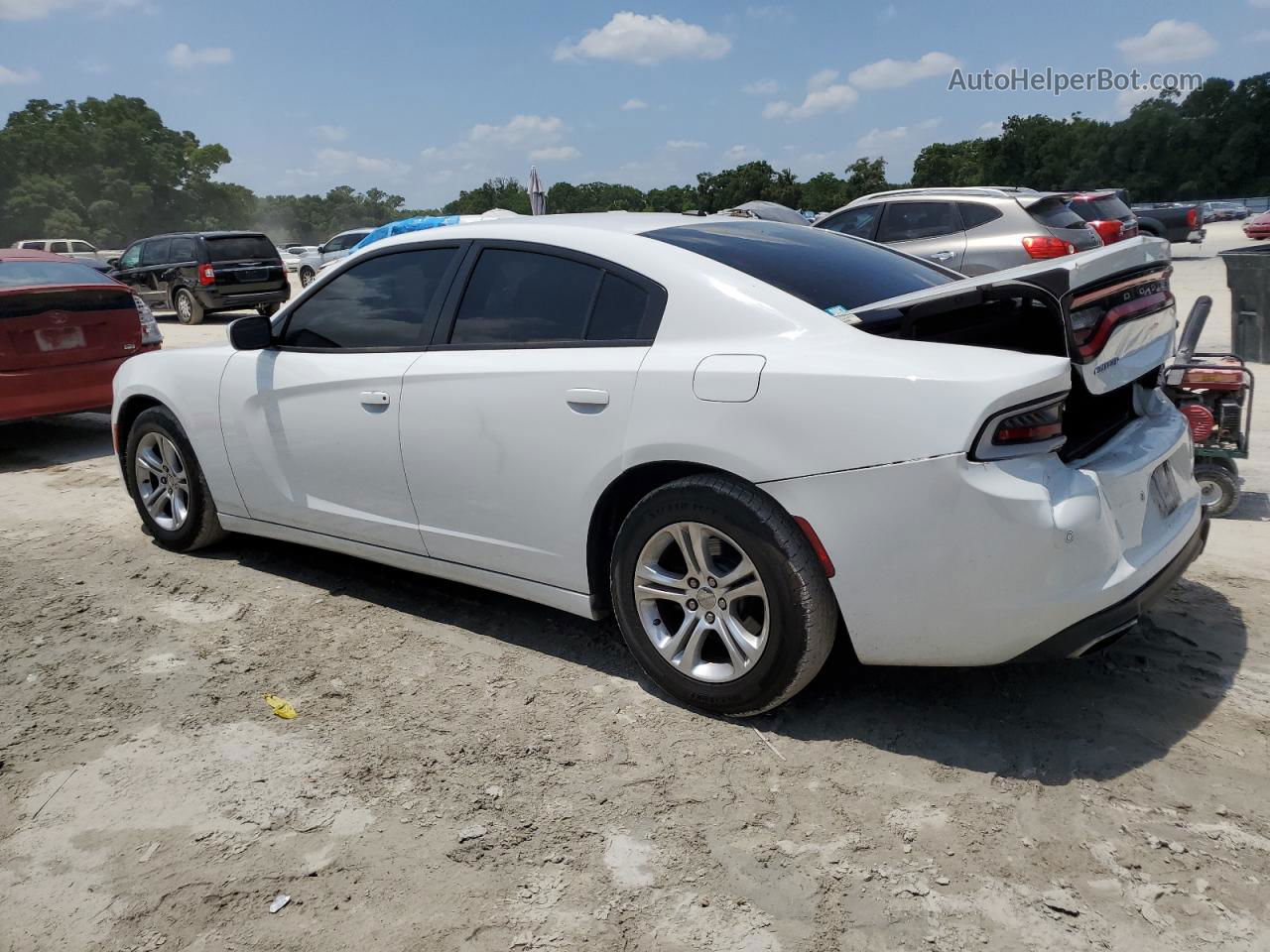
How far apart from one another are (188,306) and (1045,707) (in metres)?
18.1

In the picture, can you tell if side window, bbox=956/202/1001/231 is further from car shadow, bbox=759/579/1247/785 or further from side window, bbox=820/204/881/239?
car shadow, bbox=759/579/1247/785

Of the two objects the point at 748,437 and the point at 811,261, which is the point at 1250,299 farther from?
the point at 748,437

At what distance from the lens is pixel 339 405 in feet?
13.2

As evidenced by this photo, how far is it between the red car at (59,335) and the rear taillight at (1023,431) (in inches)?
281

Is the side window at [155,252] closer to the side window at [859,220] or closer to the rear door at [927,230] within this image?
the side window at [859,220]

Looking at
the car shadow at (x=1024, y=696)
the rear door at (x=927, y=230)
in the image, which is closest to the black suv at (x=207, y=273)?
the rear door at (x=927, y=230)

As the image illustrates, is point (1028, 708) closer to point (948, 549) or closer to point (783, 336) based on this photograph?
point (948, 549)

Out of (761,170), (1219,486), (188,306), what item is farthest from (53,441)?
(761,170)

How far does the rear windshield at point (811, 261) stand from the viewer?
325 cm

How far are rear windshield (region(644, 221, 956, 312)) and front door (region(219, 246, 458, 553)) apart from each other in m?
1.03

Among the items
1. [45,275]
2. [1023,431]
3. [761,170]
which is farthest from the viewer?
[761,170]

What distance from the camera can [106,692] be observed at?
359 centimetres

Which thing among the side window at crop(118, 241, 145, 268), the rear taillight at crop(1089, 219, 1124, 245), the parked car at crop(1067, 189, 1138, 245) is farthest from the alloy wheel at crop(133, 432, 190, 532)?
the side window at crop(118, 241, 145, 268)

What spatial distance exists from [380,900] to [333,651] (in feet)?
5.24
